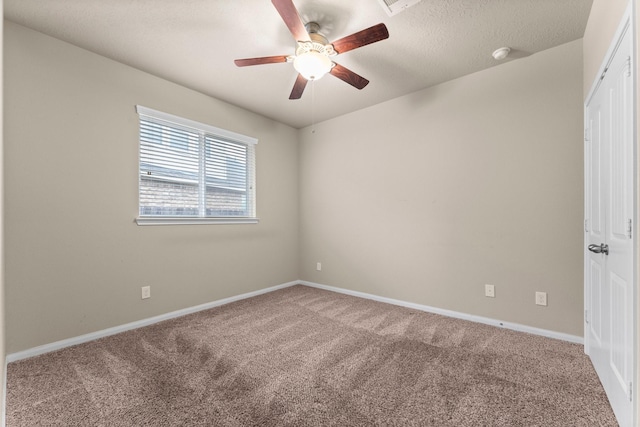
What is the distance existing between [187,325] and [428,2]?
3.40 meters

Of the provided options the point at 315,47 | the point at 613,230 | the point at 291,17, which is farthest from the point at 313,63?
the point at 613,230

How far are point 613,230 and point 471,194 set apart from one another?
1.37 m

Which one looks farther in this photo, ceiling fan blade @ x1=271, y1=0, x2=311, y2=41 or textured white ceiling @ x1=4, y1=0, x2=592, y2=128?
textured white ceiling @ x1=4, y1=0, x2=592, y2=128

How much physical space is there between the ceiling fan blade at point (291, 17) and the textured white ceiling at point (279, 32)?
25 centimetres

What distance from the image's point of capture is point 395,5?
6.23 ft

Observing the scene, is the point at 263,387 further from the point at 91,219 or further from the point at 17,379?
the point at 91,219

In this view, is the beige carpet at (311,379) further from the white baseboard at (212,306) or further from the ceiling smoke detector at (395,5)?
the ceiling smoke detector at (395,5)

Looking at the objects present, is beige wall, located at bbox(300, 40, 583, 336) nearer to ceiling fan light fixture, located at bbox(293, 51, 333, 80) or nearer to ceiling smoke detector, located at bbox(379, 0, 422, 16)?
ceiling smoke detector, located at bbox(379, 0, 422, 16)

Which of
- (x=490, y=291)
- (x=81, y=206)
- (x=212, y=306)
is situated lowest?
(x=212, y=306)

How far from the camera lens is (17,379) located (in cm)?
185

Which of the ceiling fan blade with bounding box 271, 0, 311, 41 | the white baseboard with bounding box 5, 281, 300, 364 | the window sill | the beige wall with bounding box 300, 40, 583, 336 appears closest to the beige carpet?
the white baseboard with bounding box 5, 281, 300, 364

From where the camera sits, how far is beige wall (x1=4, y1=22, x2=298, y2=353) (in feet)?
6.97

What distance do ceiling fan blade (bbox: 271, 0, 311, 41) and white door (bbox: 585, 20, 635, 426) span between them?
167 cm

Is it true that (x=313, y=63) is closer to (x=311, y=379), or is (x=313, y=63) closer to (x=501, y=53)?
(x=501, y=53)
